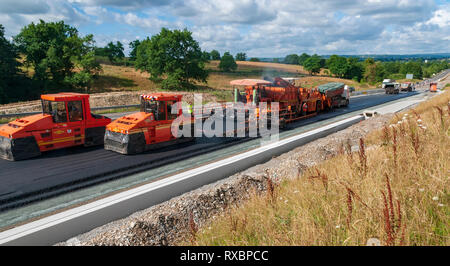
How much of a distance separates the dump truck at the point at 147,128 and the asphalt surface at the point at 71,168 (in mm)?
301

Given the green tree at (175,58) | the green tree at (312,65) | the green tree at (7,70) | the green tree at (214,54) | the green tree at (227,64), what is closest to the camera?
the green tree at (7,70)

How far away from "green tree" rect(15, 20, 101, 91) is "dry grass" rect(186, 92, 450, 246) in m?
48.0

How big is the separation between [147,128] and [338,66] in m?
114

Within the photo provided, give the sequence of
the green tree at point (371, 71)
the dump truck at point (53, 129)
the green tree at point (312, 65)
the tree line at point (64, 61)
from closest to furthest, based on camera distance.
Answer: the dump truck at point (53, 129) → the tree line at point (64, 61) → the green tree at point (371, 71) → the green tree at point (312, 65)

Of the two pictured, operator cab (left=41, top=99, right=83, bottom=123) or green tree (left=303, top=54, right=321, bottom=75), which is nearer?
operator cab (left=41, top=99, right=83, bottom=123)

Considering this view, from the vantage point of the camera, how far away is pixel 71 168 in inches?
370

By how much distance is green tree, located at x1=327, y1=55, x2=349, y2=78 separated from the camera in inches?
4334

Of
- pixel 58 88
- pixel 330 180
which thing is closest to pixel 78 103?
pixel 330 180

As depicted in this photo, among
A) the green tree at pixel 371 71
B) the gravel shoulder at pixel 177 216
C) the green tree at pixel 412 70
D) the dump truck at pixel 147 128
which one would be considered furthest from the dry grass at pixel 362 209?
the green tree at pixel 412 70

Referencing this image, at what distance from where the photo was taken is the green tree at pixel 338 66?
110 meters

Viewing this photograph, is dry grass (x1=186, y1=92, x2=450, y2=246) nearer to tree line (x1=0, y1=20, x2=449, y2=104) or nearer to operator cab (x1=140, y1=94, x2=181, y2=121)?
operator cab (x1=140, y1=94, x2=181, y2=121)

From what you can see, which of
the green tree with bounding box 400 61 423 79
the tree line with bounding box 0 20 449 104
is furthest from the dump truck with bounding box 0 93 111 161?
the green tree with bounding box 400 61 423 79

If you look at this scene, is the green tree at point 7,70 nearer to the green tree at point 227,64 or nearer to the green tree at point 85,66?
the green tree at point 85,66

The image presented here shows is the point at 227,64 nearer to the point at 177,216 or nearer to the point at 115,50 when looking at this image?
the point at 115,50
